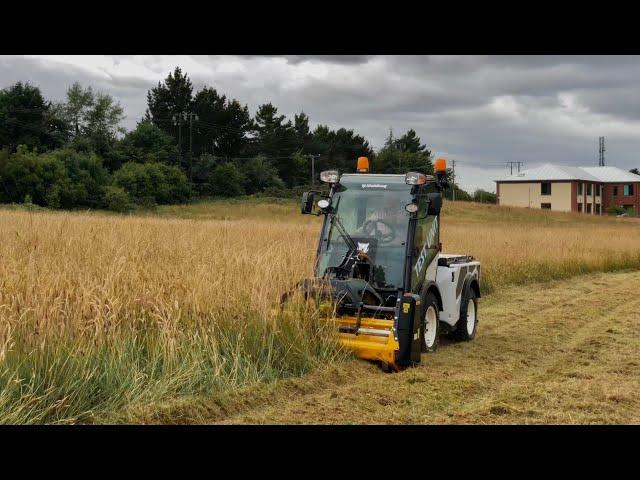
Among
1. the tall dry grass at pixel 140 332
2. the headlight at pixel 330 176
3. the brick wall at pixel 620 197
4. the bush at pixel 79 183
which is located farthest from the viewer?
the brick wall at pixel 620 197

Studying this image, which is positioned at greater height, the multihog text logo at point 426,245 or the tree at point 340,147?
the tree at point 340,147

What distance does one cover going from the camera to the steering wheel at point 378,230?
27.0 feet

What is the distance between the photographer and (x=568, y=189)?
67438 millimetres

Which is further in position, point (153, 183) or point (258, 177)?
point (258, 177)

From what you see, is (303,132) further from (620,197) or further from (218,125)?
(620,197)

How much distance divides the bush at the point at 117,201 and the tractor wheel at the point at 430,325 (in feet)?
123

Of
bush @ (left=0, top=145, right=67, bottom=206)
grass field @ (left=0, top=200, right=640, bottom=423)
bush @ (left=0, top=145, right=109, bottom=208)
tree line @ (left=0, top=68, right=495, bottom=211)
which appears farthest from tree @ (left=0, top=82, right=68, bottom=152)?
grass field @ (left=0, top=200, right=640, bottom=423)

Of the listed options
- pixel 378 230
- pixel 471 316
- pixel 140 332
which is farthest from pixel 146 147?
pixel 140 332

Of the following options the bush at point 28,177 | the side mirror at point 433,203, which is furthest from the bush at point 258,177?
the side mirror at point 433,203

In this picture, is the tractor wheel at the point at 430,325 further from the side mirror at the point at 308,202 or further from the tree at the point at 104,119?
the tree at the point at 104,119

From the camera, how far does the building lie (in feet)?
222

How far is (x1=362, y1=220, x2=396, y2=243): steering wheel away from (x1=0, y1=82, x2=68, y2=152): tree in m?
48.7

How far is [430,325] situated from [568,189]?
63187 millimetres

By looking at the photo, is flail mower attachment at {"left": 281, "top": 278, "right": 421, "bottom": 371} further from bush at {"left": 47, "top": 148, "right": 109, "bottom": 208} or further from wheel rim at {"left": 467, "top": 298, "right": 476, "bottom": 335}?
bush at {"left": 47, "top": 148, "right": 109, "bottom": 208}
